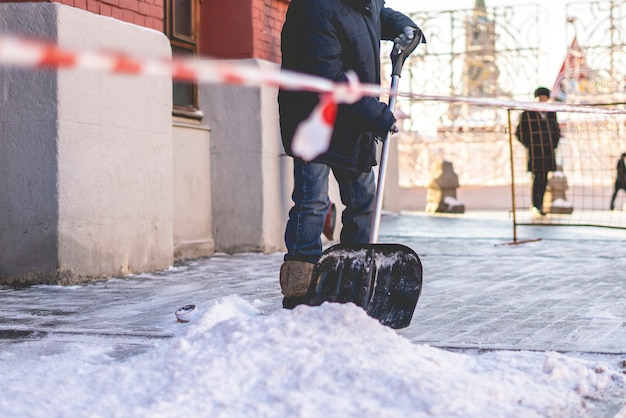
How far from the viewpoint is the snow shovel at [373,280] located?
4.11m

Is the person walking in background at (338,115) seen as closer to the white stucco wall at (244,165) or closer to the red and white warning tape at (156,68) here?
the red and white warning tape at (156,68)

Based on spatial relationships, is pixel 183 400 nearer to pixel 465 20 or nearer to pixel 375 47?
pixel 375 47

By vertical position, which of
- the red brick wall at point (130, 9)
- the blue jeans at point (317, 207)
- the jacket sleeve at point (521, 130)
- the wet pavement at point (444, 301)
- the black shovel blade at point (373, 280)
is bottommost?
the wet pavement at point (444, 301)

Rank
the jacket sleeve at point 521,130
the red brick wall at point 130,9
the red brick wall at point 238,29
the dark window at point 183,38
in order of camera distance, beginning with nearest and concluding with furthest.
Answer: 1. the red brick wall at point 130,9
2. the dark window at point 183,38
3. the red brick wall at point 238,29
4. the jacket sleeve at point 521,130

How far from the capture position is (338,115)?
4.62 m

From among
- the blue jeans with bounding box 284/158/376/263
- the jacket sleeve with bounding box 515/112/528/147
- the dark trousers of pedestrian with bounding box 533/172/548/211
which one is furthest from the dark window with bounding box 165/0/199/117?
the dark trousers of pedestrian with bounding box 533/172/548/211

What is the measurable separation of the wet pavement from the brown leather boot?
0.29 meters

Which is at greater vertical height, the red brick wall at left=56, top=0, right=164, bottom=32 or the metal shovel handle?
the red brick wall at left=56, top=0, right=164, bottom=32

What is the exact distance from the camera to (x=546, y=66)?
17.6 metres

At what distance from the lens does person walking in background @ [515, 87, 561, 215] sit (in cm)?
1438

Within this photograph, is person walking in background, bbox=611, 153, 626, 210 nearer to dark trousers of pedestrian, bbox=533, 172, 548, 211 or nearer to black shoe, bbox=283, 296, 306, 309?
dark trousers of pedestrian, bbox=533, 172, 548, 211

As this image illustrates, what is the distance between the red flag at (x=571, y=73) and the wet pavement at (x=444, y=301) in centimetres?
885

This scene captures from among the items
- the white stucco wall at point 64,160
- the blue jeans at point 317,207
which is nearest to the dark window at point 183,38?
the white stucco wall at point 64,160

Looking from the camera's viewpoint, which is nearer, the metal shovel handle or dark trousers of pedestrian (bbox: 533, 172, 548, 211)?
the metal shovel handle
